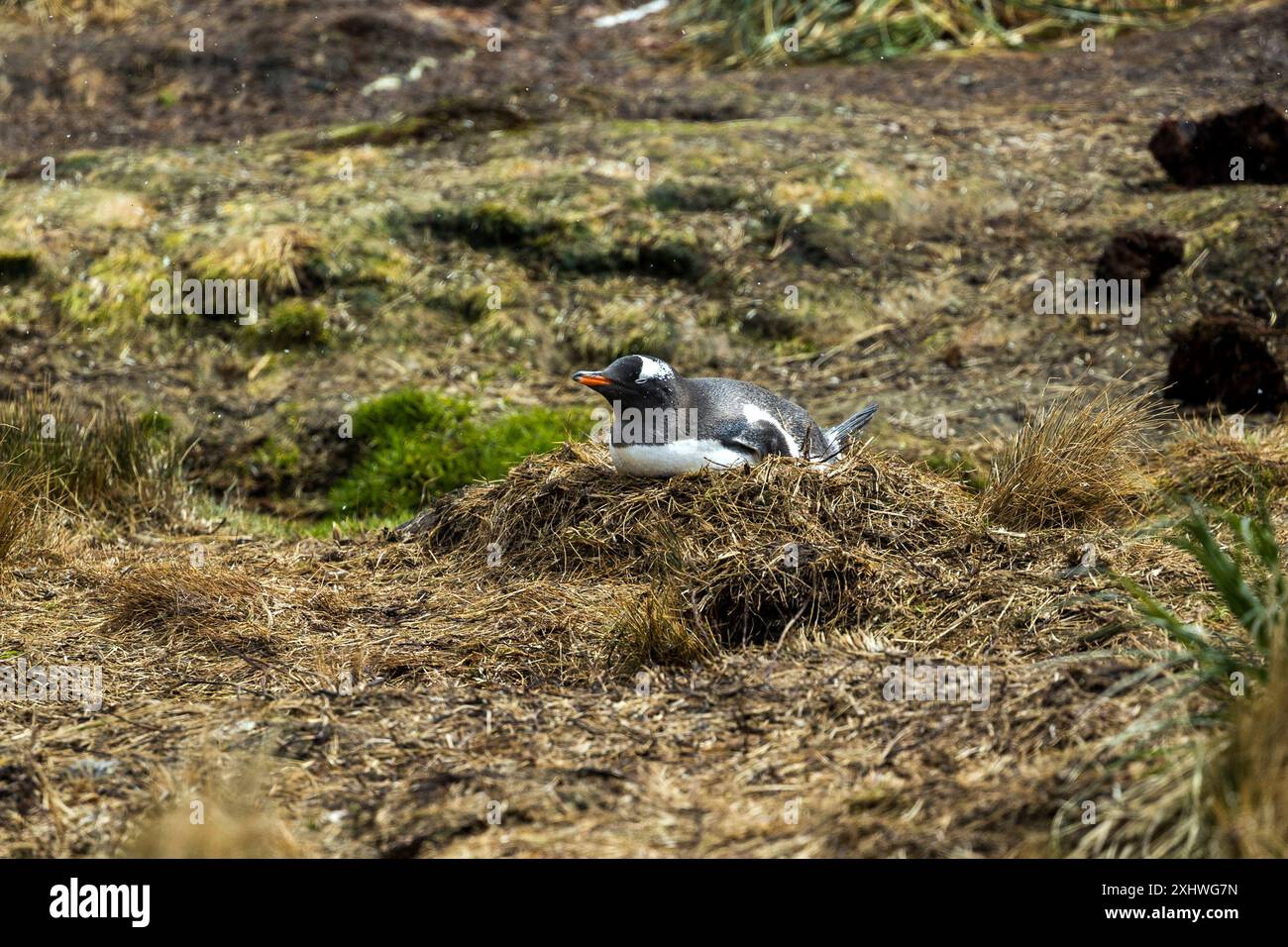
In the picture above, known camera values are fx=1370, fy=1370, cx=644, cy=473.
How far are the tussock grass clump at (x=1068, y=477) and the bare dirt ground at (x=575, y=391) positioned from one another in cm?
20

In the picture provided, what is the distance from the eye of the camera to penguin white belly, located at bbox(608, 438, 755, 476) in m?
5.95

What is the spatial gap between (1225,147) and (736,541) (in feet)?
19.3

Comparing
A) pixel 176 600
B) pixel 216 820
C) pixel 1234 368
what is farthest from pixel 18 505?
pixel 1234 368

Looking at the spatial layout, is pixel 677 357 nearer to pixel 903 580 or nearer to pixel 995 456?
pixel 995 456

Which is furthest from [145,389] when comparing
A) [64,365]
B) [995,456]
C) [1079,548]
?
[1079,548]

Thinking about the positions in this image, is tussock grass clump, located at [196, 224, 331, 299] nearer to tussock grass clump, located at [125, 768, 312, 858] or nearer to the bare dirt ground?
the bare dirt ground

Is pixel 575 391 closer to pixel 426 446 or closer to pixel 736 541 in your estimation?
pixel 426 446

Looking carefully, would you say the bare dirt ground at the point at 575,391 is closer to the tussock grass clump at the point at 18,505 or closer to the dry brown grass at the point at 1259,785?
the tussock grass clump at the point at 18,505

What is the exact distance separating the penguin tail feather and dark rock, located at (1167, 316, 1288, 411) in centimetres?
174

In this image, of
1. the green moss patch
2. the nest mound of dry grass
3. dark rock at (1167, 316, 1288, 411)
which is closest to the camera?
the nest mound of dry grass

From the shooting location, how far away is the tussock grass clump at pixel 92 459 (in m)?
6.98

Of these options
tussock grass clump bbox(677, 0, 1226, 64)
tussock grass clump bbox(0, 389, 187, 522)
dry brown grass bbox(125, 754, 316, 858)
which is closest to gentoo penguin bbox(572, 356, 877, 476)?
dry brown grass bbox(125, 754, 316, 858)

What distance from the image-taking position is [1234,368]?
290 inches
